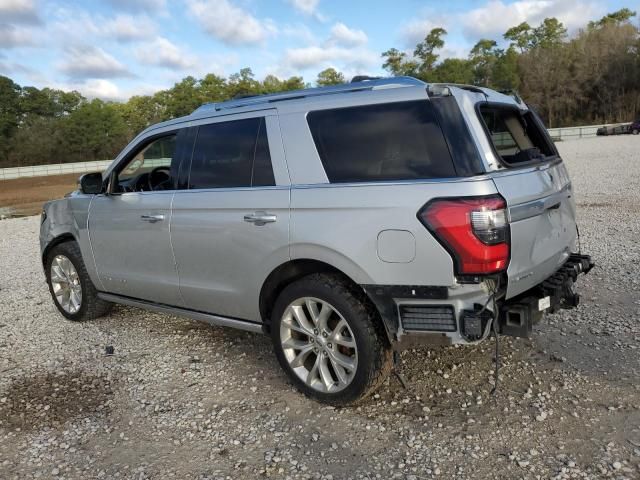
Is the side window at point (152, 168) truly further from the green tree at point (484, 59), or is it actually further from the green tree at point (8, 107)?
the green tree at point (484, 59)

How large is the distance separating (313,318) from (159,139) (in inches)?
85.7

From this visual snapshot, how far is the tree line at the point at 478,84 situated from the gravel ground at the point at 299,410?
59.4 meters

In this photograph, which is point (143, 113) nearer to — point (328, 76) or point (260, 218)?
point (328, 76)

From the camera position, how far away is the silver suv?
2.97m

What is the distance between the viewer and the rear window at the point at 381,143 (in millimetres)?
3072

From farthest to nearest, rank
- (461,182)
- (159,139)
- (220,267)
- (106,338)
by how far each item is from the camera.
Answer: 1. (106,338)
2. (159,139)
3. (220,267)
4. (461,182)

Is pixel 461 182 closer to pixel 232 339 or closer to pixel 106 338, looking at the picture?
pixel 232 339

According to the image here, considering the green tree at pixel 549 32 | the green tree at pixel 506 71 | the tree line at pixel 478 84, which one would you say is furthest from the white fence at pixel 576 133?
the green tree at pixel 549 32

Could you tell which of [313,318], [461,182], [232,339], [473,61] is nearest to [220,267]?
[313,318]

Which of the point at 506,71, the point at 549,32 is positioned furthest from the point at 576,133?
the point at 549,32

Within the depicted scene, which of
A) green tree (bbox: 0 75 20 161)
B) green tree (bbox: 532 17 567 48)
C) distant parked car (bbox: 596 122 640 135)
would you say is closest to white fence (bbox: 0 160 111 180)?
green tree (bbox: 0 75 20 161)

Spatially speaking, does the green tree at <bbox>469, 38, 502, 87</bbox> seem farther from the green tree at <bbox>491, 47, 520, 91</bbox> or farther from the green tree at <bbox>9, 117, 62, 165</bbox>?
the green tree at <bbox>9, 117, 62, 165</bbox>

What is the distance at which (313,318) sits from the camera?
3.51m

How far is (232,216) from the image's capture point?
12.4ft
